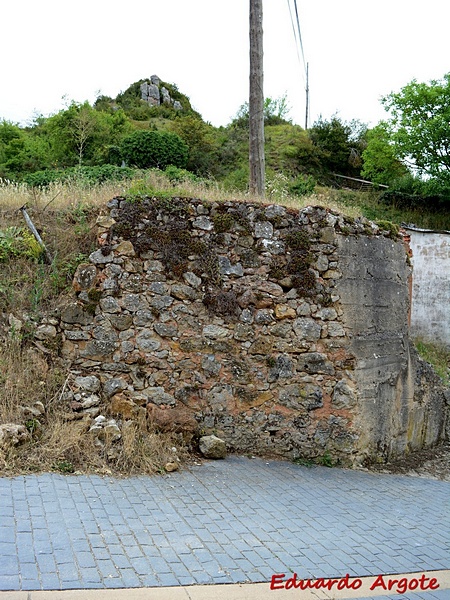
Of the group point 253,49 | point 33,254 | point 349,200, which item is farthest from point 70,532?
point 349,200

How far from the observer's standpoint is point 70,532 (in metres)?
4.67

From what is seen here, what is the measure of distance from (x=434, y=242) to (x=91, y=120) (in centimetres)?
1145

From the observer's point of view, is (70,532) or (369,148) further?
(369,148)

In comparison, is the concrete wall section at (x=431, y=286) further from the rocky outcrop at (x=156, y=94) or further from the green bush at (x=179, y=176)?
the rocky outcrop at (x=156, y=94)

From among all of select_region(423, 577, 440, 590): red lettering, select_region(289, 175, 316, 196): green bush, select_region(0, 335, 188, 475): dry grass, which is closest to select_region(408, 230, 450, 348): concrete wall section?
select_region(289, 175, 316, 196): green bush

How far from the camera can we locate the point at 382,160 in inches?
921

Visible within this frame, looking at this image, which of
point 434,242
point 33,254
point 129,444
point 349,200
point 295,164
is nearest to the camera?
point 129,444

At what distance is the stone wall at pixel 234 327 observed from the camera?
7297mm

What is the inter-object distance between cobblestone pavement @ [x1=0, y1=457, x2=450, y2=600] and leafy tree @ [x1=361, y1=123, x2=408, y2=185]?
18.4 meters

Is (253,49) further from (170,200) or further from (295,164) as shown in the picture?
(295,164)

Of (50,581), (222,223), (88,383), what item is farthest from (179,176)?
(50,581)

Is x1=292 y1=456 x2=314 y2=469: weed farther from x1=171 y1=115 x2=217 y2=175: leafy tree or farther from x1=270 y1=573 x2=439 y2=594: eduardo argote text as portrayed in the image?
x1=171 y1=115 x2=217 y2=175: leafy tree

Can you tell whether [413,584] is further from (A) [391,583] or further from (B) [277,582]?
(B) [277,582]

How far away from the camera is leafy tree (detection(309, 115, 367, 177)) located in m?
25.6
